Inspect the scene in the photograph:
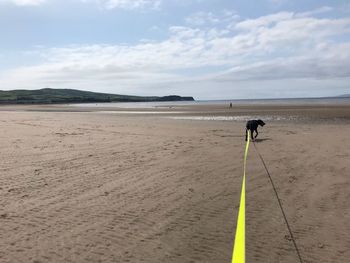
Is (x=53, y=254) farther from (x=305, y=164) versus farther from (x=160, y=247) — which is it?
(x=305, y=164)

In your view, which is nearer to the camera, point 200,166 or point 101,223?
point 101,223

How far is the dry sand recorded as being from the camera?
423cm

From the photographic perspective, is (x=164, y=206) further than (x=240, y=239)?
Yes

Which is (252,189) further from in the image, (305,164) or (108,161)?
(108,161)

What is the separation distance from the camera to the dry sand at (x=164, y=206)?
423 cm

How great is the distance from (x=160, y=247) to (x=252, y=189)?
3.14 metres

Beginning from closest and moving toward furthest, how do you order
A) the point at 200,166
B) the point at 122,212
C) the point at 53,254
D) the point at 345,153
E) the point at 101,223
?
the point at 53,254, the point at 101,223, the point at 122,212, the point at 200,166, the point at 345,153

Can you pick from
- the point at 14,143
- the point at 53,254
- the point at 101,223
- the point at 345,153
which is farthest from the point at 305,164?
the point at 14,143

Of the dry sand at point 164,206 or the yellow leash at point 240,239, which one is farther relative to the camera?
the dry sand at point 164,206

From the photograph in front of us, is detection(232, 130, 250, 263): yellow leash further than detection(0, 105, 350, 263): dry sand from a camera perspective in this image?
No

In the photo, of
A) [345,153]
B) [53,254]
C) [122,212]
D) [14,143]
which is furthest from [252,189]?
[14,143]

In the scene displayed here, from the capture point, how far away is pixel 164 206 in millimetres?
5867

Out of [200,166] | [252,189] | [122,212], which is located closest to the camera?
[122,212]

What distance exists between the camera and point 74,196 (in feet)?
20.8
